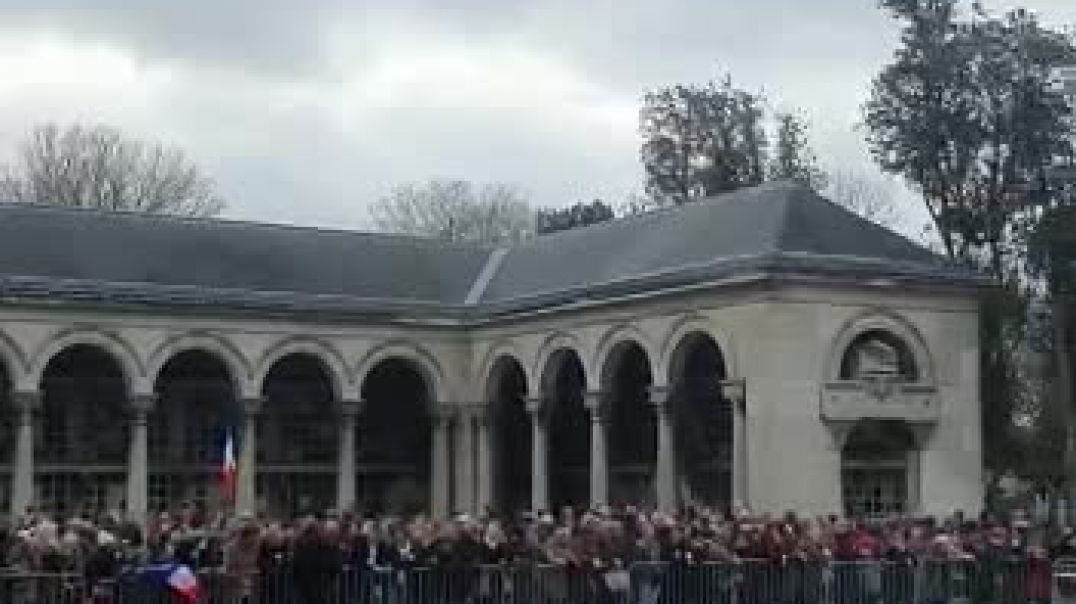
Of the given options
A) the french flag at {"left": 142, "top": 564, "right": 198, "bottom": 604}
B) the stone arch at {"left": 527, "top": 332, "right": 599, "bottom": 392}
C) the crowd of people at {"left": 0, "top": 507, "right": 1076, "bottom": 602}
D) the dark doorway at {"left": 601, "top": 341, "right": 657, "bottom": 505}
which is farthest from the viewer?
the dark doorway at {"left": 601, "top": 341, "right": 657, "bottom": 505}

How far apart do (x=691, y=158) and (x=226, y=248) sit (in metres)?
17.2

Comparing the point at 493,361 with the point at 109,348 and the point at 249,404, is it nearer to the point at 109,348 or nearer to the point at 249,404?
the point at 249,404

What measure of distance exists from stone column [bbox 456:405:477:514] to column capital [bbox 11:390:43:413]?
9.81 meters

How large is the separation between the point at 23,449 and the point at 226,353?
15.5ft

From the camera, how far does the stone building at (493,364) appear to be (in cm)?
3312

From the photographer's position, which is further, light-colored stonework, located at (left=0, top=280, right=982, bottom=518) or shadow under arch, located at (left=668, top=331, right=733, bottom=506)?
shadow under arch, located at (left=668, top=331, right=733, bottom=506)

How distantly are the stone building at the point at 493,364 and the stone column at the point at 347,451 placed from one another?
8cm

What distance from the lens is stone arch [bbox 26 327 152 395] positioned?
36250 millimetres

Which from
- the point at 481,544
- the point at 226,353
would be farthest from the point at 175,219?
the point at 481,544

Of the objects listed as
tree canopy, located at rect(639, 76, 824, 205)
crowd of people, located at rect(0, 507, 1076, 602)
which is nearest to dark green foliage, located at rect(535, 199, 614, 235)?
tree canopy, located at rect(639, 76, 824, 205)

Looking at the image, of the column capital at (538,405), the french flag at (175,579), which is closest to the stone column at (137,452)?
the column capital at (538,405)

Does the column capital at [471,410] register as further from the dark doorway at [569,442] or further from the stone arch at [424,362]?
the dark doorway at [569,442]

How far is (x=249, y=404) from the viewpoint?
125 feet

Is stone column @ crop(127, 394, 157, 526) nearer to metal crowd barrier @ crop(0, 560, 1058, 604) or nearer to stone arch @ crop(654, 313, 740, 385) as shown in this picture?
stone arch @ crop(654, 313, 740, 385)
